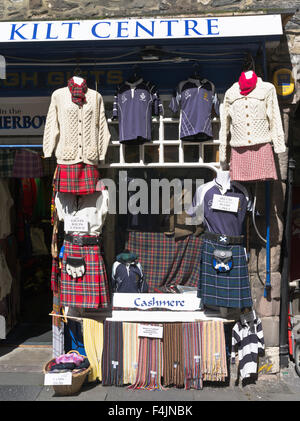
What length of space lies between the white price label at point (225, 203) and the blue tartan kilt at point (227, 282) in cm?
41

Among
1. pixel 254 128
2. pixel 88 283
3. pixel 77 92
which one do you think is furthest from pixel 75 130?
pixel 254 128

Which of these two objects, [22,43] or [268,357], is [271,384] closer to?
[268,357]

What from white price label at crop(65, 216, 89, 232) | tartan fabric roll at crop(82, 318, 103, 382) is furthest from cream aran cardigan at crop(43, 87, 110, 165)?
tartan fabric roll at crop(82, 318, 103, 382)

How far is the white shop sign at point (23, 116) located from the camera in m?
5.88

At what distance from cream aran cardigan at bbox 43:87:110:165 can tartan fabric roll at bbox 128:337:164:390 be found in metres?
2.19

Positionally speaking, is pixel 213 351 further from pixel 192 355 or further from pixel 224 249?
pixel 224 249

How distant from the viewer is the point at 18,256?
7199mm

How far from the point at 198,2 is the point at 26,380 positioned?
4960 mm

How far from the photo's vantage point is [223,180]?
17.7 feet

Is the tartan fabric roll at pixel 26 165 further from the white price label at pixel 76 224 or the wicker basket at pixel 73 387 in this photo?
the wicker basket at pixel 73 387

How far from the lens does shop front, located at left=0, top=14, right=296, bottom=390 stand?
5238 mm

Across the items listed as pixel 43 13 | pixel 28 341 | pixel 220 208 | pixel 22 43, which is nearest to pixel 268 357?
pixel 220 208

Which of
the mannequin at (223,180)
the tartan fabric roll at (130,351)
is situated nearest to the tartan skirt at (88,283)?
the tartan fabric roll at (130,351)

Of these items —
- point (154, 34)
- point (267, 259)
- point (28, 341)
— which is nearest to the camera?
point (154, 34)
